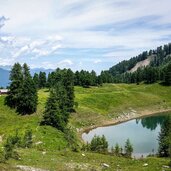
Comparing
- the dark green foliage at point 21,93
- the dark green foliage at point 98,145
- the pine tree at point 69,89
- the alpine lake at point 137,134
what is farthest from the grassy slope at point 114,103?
the dark green foliage at point 98,145

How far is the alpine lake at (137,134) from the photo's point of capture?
8610 centimetres

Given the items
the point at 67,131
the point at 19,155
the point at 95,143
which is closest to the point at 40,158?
the point at 19,155

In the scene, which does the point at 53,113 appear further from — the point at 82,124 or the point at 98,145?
the point at 98,145

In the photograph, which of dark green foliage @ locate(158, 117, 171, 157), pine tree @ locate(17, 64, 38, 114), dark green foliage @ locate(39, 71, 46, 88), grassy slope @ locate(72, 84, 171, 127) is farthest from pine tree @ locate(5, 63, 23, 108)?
dark green foliage @ locate(39, 71, 46, 88)

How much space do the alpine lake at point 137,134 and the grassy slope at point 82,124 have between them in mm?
7035

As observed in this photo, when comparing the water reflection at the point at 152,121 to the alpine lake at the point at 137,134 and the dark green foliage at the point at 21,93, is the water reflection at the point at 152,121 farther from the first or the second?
the dark green foliage at the point at 21,93

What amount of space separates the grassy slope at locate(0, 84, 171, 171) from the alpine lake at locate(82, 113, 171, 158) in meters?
7.03

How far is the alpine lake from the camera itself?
86100 millimetres

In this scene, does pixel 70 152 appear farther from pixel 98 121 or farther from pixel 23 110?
pixel 98 121

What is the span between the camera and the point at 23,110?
106875mm

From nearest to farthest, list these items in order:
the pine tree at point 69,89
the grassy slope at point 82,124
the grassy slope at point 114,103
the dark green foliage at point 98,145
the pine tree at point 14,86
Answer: the grassy slope at point 82,124
the dark green foliage at point 98,145
the pine tree at point 14,86
the pine tree at point 69,89
the grassy slope at point 114,103

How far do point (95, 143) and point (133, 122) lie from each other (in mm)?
75528

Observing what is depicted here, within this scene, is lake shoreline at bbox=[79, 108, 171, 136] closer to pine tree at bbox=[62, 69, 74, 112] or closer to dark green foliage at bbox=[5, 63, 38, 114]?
pine tree at bbox=[62, 69, 74, 112]

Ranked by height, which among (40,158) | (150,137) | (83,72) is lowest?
(150,137)
